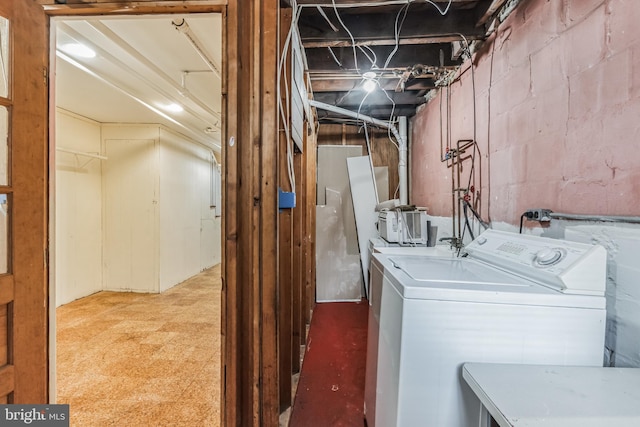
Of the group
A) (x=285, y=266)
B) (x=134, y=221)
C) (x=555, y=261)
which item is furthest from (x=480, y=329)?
(x=134, y=221)

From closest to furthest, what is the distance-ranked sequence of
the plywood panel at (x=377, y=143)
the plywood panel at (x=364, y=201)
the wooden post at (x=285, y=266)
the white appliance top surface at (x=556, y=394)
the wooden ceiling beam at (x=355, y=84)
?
the white appliance top surface at (x=556, y=394) < the wooden post at (x=285, y=266) < the wooden ceiling beam at (x=355, y=84) < the plywood panel at (x=364, y=201) < the plywood panel at (x=377, y=143)

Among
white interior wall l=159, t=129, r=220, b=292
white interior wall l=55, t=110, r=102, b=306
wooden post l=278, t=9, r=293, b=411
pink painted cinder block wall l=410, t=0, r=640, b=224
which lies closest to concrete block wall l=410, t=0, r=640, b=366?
pink painted cinder block wall l=410, t=0, r=640, b=224

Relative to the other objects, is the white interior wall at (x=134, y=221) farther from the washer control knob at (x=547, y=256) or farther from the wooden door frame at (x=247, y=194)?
the washer control knob at (x=547, y=256)

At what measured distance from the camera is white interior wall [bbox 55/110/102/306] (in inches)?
135

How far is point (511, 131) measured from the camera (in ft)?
5.56

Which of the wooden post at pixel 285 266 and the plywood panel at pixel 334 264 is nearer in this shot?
the wooden post at pixel 285 266

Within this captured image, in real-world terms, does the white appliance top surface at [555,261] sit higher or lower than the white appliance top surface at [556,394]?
higher

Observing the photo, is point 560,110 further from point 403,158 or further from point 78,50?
point 78,50

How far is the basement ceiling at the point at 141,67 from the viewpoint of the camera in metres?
1.91
